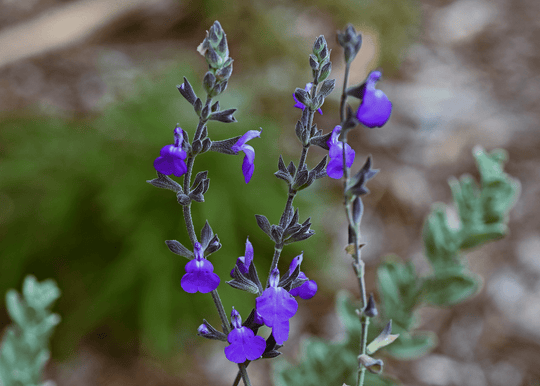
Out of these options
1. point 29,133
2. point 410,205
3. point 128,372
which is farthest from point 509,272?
point 29,133

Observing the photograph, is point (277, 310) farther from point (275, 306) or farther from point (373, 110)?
point (373, 110)

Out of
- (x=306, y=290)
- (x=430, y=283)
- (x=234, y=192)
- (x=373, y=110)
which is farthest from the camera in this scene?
(x=234, y=192)

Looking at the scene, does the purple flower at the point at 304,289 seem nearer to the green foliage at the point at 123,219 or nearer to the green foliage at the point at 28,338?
the green foliage at the point at 28,338

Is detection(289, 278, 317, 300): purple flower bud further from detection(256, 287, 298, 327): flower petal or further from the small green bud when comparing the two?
the small green bud

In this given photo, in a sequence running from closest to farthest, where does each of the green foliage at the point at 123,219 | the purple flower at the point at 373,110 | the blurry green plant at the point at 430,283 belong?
the purple flower at the point at 373,110 → the blurry green plant at the point at 430,283 → the green foliage at the point at 123,219

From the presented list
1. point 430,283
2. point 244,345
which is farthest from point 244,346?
point 430,283

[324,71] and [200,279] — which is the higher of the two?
[324,71]

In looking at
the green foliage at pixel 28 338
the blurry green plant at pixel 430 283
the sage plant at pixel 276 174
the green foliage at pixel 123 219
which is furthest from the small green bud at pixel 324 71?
the green foliage at pixel 123 219
